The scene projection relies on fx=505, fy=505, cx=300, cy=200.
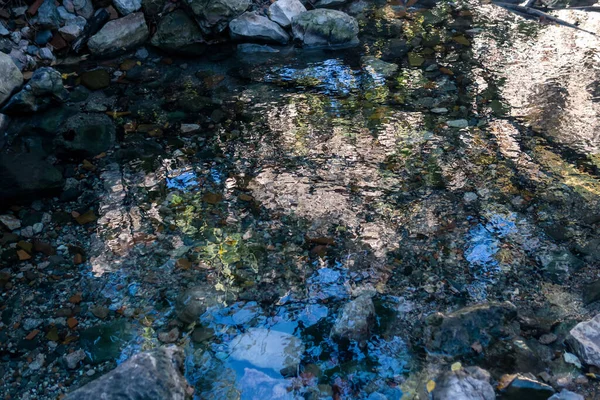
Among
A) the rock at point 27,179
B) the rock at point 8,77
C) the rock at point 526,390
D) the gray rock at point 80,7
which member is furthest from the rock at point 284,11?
the rock at point 526,390

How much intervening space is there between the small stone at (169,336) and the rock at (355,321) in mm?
819

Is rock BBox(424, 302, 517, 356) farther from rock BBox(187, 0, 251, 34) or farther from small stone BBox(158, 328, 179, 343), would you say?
rock BBox(187, 0, 251, 34)

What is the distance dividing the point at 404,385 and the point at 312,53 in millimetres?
4114

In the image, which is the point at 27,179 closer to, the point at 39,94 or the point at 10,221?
the point at 10,221

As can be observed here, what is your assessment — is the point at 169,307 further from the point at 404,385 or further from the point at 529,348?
the point at 529,348

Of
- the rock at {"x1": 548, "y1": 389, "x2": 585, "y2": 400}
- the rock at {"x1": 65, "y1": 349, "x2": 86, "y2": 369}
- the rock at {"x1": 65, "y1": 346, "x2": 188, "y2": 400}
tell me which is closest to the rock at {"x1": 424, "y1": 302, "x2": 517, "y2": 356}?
the rock at {"x1": 548, "y1": 389, "x2": 585, "y2": 400}

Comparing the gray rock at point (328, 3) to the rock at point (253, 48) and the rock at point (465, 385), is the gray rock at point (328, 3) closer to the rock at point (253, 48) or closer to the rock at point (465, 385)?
the rock at point (253, 48)

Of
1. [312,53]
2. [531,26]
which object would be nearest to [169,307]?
[312,53]

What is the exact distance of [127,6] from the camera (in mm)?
5535

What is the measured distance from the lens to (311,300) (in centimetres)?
281

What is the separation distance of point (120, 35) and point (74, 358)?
3976mm

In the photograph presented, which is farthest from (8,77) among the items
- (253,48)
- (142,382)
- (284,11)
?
(142,382)

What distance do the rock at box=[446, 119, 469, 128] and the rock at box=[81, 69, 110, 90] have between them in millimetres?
3313

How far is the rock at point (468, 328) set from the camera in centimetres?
248
